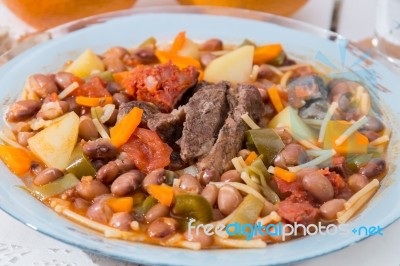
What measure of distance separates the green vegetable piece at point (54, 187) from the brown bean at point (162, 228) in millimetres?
697

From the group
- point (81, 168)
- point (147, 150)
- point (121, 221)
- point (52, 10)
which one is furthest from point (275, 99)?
point (52, 10)

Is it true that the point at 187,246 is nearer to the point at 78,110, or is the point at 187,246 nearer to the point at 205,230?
the point at 205,230

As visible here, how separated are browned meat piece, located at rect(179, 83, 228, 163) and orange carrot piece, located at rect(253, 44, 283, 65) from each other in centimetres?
99

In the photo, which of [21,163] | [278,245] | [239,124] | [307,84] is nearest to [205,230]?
[278,245]

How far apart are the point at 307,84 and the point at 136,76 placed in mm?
1401

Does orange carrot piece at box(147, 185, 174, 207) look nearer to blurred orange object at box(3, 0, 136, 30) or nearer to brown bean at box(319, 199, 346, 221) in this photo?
brown bean at box(319, 199, 346, 221)

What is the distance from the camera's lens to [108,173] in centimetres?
425

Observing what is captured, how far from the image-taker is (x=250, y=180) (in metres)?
4.18

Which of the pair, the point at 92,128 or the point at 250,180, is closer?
the point at 250,180

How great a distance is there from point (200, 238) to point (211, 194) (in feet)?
1.18

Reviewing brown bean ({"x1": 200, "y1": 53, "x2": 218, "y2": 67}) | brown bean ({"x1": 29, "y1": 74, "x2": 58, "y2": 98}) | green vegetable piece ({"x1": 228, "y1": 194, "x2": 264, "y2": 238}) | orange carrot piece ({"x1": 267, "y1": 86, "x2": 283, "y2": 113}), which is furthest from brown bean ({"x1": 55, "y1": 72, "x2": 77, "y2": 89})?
green vegetable piece ({"x1": 228, "y1": 194, "x2": 264, "y2": 238})

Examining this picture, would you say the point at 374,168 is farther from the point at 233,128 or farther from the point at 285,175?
the point at 233,128

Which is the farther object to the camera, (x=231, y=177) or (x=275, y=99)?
(x=275, y=99)

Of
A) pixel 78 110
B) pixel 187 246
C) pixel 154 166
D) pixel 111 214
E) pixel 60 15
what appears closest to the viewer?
pixel 187 246
